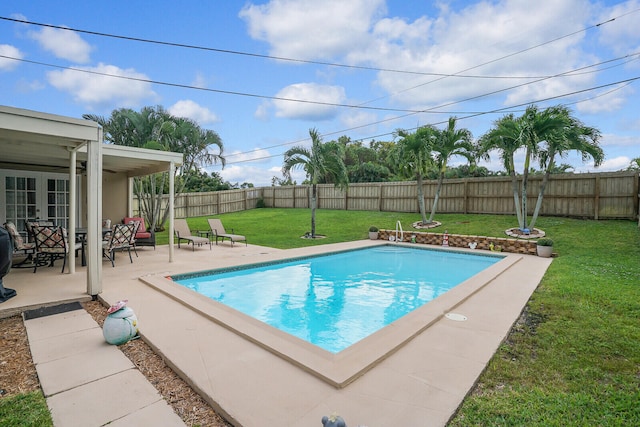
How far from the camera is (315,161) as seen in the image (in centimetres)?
1289

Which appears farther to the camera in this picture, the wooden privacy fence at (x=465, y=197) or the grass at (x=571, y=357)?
the wooden privacy fence at (x=465, y=197)

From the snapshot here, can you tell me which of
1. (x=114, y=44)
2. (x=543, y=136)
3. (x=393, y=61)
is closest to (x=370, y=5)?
(x=393, y=61)

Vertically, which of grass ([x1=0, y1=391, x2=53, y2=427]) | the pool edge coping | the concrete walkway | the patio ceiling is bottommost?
the concrete walkway

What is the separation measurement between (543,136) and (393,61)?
272 inches

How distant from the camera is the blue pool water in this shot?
4.80m

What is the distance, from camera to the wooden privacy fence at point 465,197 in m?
11.9

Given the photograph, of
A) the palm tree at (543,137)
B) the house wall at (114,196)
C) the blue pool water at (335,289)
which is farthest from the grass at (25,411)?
the palm tree at (543,137)

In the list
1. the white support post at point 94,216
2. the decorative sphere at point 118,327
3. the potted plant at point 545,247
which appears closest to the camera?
the decorative sphere at point 118,327

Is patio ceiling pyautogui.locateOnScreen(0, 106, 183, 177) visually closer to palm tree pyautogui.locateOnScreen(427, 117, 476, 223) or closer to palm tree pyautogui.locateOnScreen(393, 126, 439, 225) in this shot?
palm tree pyautogui.locateOnScreen(393, 126, 439, 225)

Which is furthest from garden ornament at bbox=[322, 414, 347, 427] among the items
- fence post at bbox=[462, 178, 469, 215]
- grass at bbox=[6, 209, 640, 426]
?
fence post at bbox=[462, 178, 469, 215]

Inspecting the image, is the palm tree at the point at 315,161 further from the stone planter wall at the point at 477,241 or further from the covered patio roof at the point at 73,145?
the covered patio roof at the point at 73,145

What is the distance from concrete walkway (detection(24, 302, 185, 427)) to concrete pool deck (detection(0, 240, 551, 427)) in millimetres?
308

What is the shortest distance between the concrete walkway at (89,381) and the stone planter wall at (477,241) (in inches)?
408

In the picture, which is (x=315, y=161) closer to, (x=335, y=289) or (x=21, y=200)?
(x=335, y=289)
